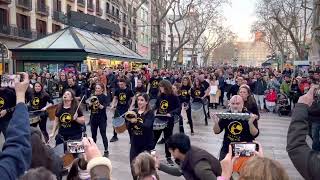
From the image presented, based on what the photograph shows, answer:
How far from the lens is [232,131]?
6180 millimetres

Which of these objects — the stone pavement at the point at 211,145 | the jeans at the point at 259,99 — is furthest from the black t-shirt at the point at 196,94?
the jeans at the point at 259,99

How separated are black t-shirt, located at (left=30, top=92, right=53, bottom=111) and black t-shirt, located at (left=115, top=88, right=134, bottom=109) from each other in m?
1.98

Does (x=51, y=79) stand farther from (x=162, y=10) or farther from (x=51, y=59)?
(x=162, y=10)

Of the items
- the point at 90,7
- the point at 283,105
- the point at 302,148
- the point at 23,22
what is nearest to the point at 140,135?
the point at 302,148

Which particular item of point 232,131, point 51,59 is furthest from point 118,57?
point 232,131

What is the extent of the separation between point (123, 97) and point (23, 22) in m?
30.2

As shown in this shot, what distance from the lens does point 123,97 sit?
38.5 feet

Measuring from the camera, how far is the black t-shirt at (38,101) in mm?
10250

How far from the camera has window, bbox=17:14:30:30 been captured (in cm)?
3834

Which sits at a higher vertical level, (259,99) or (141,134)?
(141,134)

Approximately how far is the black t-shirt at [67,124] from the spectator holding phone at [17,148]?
4.87 meters

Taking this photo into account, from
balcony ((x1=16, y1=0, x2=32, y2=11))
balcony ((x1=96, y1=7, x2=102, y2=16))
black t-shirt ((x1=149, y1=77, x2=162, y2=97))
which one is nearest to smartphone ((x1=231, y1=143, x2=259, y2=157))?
black t-shirt ((x1=149, y1=77, x2=162, y2=97))

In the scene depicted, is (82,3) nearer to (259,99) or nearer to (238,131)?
(259,99)

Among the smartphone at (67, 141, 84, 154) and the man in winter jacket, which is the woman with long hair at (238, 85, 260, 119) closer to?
the smartphone at (67, 141, 84, 154)
